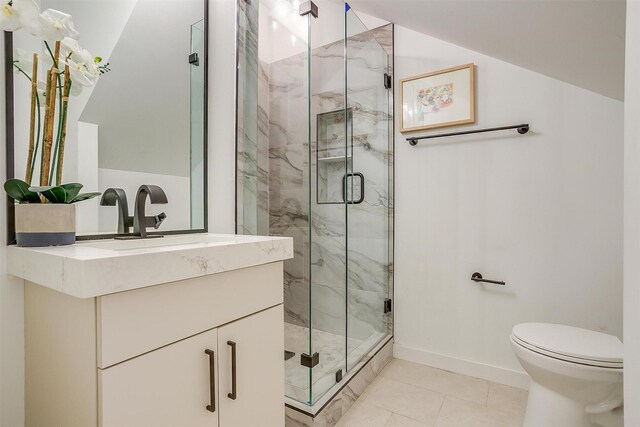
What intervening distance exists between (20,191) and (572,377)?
1975mm

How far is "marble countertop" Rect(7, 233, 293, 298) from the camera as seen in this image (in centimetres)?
64

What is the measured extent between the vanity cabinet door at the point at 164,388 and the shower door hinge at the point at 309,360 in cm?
71

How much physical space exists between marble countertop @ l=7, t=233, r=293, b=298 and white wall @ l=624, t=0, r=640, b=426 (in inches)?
38.4

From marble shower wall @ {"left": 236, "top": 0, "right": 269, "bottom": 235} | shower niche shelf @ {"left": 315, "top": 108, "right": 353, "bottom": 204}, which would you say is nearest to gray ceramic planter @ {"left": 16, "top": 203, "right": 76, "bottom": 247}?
marble shower wall @ {"left": 236, "top": 0, "right": 269, "bottom": 235}

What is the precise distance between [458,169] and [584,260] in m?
0.84

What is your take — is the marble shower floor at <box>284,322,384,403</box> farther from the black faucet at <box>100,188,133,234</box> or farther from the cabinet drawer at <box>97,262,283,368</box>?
the black faucet at <box>100,188,133,234</box>

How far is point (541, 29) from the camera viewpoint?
1.07m

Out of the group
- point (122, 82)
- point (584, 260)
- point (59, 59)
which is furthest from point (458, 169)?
point (59, 59)

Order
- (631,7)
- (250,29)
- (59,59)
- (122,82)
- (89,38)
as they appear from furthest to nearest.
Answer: (250,29) < (122,82) < (89,38) < (59,59) < (631,7)

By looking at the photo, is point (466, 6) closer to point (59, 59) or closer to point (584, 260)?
point (59, 59)

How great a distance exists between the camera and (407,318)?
2268 millimetres

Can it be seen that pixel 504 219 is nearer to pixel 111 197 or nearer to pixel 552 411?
pixel 552 411

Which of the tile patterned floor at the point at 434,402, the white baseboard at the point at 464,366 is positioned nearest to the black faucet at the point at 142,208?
the tile patterned floor at the point at 434,402

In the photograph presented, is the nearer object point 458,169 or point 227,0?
point 227,0
